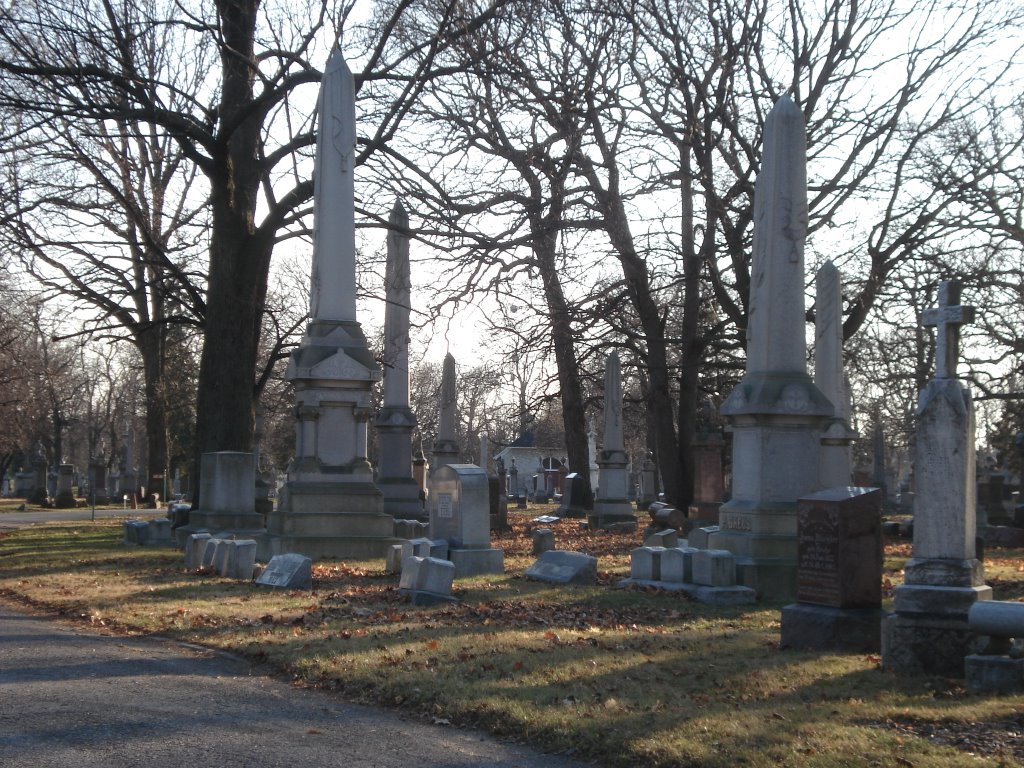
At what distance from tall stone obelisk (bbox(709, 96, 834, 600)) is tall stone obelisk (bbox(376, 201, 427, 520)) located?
1104 cm

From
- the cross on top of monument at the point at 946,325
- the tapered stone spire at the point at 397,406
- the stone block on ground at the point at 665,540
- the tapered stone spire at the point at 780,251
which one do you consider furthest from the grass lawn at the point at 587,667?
the tapered stone spire at the point at 397,406

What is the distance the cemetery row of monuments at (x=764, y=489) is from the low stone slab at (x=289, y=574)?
0.41 ft

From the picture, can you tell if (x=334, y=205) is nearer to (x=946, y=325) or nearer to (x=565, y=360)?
(x=946, y=325)

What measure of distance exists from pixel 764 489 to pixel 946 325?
5454 millimetres

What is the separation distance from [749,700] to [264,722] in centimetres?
302

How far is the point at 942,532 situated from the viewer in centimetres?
815

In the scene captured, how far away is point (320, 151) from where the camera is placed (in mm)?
16516

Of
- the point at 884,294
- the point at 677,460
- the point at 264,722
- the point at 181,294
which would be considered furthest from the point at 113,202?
the point at 264,722

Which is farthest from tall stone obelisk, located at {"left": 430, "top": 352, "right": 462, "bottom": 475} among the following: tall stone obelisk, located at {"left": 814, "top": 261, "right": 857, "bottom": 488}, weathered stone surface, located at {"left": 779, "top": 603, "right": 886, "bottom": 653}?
weathered stone surface, located at {"left": 779, "top": 603, "right": 886, "bottom": 653}

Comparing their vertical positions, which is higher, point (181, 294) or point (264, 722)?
point (181, 294)

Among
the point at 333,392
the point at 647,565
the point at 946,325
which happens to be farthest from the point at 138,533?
the point at 946,325

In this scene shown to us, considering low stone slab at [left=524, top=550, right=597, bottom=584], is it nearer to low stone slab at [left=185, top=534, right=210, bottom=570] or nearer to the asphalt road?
low stone slab at [left=185, top=534, right=210, bottom=570]

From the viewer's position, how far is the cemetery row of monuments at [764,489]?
26.7 feet

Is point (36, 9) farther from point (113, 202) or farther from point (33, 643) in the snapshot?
point (33, 643)
